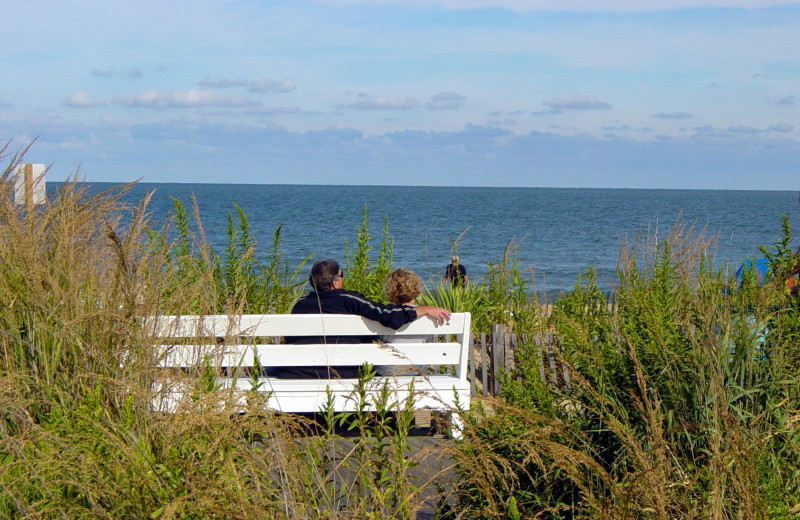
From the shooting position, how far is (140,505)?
9.07 feet

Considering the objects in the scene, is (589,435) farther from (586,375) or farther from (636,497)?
(636,497)

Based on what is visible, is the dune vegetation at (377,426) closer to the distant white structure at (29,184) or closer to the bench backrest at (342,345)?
the distant white structure at (29,184)

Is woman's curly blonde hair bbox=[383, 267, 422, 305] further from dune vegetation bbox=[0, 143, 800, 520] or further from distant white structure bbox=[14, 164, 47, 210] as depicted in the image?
distant white structure bbox=[14, 164, 47, 210]

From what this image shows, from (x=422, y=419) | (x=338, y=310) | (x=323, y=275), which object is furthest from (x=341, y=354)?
(x=422, y=419)

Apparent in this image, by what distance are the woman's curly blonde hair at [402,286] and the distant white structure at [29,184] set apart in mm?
2415

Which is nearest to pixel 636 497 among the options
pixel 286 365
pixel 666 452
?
pixel 666 452

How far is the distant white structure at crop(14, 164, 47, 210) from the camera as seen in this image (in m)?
5.33

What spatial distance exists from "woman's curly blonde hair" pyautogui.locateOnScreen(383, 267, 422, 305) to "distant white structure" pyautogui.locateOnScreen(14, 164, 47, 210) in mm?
2415

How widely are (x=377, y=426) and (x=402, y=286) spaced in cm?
321

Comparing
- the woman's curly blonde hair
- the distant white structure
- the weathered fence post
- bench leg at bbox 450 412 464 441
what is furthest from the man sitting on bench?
the distant white structure

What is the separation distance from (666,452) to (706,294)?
1070 millimetres

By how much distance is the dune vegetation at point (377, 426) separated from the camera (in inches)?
110

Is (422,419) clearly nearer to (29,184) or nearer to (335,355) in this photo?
(335,355)

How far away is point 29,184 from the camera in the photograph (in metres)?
5.76
